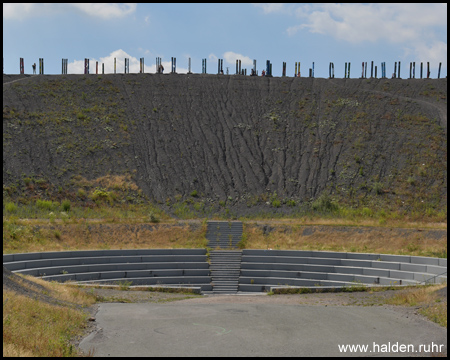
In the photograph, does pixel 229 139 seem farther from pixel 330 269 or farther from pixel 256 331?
pixel 256 331

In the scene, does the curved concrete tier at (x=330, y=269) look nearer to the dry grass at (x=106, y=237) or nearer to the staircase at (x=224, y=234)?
the staircase at (x=224, y=234)

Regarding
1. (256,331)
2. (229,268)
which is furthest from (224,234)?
(256,331)

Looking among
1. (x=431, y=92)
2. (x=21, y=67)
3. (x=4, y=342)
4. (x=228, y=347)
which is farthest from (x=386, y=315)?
(x=21, y=67)

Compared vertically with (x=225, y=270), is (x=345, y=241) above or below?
above

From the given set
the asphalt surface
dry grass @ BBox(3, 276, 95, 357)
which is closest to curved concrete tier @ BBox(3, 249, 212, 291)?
dry grass @ BBox(3, 276, 95, 357)

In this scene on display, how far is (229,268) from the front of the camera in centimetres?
2869

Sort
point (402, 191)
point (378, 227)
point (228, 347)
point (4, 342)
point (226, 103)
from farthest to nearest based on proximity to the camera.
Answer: point (226, 103) < point (402, 191) < point (378, 227) < point (228, 347) < point (4, 342)

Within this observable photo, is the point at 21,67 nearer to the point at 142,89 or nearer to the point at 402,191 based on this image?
the point at 142,89

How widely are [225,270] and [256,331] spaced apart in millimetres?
15819

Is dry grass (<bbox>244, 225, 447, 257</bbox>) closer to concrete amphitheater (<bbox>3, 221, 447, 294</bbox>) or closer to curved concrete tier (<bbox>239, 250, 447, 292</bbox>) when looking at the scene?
curved concrete tier (<bbox>239, 250, 447, 292</bbox>)

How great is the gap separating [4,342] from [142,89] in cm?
Result: 4985

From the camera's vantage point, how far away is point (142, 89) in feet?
192

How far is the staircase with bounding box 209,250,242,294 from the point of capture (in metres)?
26.8

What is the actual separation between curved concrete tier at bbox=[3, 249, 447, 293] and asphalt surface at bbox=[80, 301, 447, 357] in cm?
905
